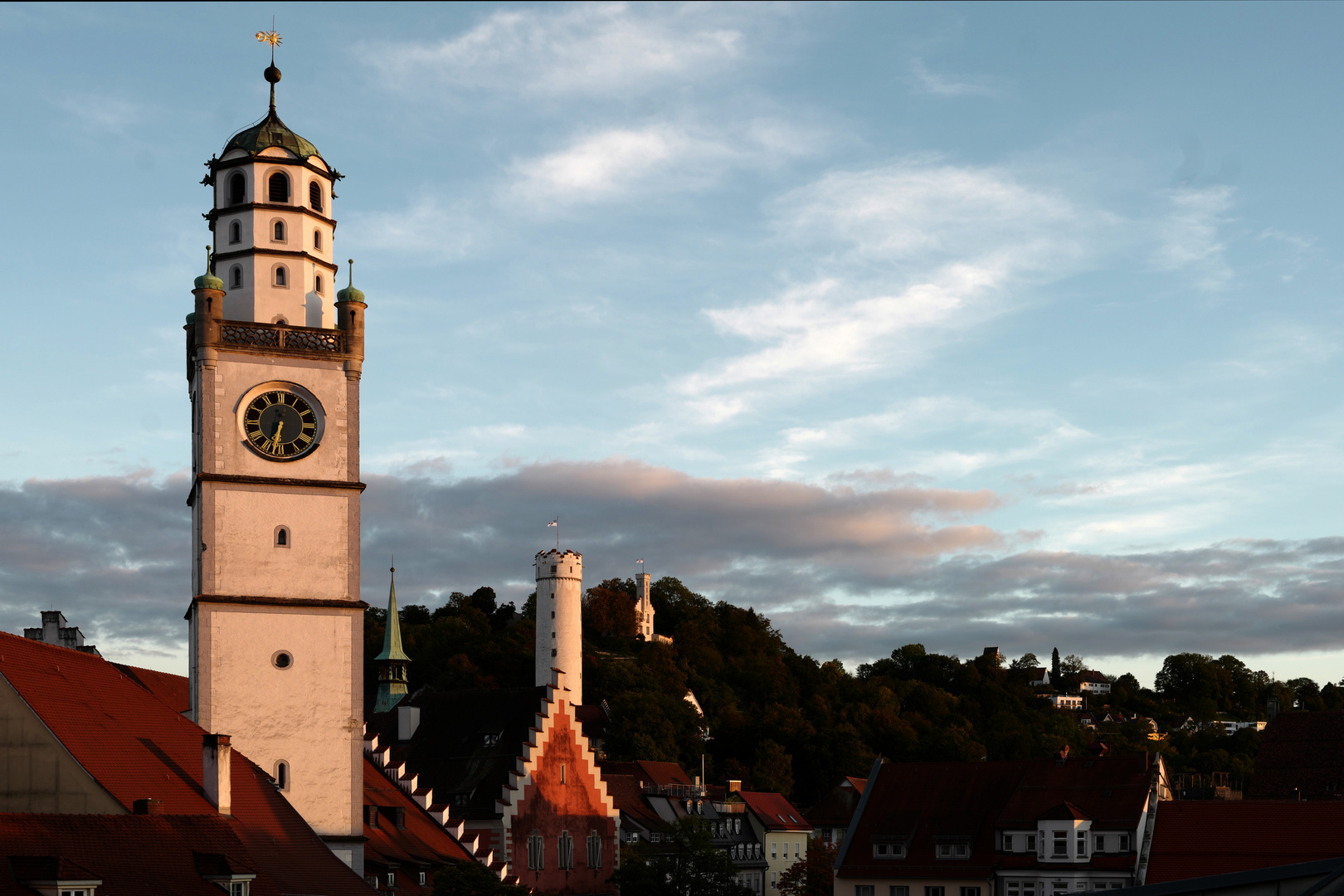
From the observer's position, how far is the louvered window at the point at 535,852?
70.1 m

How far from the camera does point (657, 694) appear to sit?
446 feet

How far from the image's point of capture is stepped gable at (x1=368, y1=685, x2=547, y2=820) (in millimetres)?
73000

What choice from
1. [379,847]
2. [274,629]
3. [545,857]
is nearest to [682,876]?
[545,857]

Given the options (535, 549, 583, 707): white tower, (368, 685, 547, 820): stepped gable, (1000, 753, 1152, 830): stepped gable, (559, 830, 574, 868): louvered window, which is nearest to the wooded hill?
(535, 549, 583, 707): white tower

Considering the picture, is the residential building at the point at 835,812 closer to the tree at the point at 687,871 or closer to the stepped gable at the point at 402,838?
the tree at the point at 687,871

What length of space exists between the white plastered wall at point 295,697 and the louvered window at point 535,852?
95.2 ft

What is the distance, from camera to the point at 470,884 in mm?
43312

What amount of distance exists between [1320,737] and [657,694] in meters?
60.6

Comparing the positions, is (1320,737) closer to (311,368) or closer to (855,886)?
(855,886)

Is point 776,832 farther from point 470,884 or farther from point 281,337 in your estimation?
point 281,337

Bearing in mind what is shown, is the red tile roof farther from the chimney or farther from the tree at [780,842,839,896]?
the chimney

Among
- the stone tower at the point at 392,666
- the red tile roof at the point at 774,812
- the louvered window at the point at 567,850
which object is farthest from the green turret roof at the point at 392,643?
the louvered window at the point at 567,850

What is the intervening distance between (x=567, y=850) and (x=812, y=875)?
68.9 feet

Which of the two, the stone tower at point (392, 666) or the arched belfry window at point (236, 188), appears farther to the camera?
the stone tower at point (392, 666)
